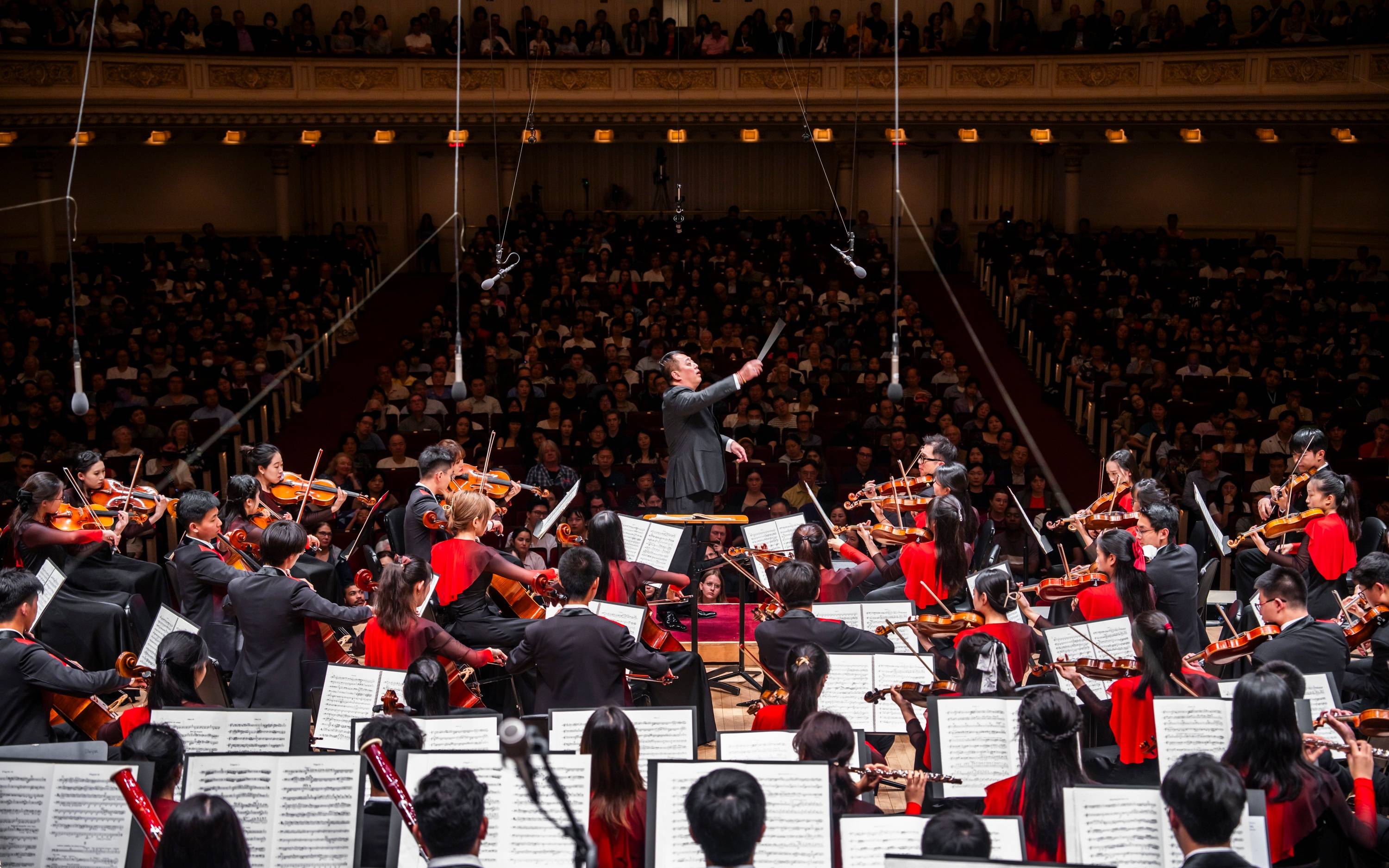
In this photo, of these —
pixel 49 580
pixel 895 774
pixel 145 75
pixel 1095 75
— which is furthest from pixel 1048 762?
pixel 145 75

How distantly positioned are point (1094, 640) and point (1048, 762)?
1.44 metres

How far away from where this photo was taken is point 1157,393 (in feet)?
36.8

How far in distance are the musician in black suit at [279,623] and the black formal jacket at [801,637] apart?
1654 mm

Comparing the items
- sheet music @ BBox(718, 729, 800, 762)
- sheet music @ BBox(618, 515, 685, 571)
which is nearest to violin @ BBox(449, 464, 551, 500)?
sheet music @ BBox(618, 515, 685, 571)

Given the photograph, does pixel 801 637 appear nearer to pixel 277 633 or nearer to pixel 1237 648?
pixel 1237 648

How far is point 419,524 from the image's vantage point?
6.16 metres

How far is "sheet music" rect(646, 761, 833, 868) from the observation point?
3518mm

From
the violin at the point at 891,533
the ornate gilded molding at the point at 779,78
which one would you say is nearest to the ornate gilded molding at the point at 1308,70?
the ornate gilded molding at the point at 779,78

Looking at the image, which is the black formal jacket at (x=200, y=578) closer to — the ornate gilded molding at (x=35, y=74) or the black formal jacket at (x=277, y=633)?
the black formal jacket at (x=277, y=633)

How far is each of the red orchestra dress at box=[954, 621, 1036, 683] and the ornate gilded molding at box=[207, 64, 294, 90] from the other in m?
13.2

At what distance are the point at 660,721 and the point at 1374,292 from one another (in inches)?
494

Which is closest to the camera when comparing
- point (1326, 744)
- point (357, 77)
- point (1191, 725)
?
point (1326, 744)

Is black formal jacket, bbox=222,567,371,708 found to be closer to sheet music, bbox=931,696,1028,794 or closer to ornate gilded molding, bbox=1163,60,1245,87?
sheet music, bbox=931,696,1028,794

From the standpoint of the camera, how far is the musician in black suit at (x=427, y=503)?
6.15m
